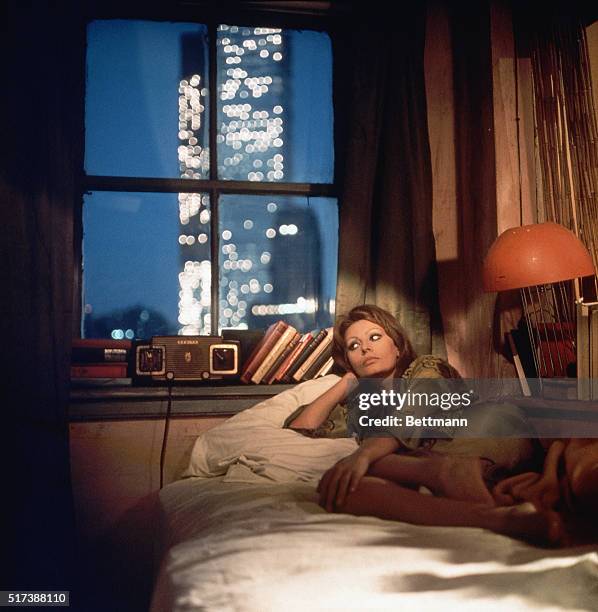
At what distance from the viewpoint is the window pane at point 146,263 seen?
2182mm

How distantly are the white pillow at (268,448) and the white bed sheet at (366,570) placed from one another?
0.47 m

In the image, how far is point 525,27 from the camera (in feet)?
7.25

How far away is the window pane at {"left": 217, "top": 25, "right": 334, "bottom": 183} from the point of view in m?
2.25

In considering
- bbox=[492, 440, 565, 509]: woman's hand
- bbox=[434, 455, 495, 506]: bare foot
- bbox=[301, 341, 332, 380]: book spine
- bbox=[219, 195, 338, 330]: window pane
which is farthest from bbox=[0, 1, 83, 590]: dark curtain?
bbox=[492, 440, 565, 509]: woman's hand

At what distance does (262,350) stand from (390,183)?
658 mm

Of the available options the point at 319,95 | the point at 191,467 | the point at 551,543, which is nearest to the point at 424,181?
the point at 319,95

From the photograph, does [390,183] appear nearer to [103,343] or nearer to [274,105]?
[274,105]

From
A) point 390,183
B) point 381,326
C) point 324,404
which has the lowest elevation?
point 324,404

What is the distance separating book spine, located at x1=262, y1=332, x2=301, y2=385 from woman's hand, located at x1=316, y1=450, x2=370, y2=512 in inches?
34.0

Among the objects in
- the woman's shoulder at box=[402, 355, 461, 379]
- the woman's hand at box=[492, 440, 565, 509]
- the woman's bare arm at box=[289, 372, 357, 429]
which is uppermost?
the woman's shoulder at box=[402, 355, 461, 379]

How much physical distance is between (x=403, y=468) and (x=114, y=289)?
1339mm

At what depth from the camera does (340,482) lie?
1.08m

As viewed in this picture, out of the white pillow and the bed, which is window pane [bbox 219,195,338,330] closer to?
the white pillow

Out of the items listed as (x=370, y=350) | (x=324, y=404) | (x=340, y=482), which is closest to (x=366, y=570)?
(x=340, y=482)
